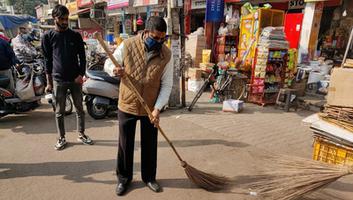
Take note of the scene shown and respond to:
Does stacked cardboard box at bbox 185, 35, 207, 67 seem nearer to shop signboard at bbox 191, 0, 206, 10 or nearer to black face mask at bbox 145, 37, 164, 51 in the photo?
shop signboard at bbox 191, 0, 206, 10

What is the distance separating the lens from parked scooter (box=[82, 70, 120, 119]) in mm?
5438

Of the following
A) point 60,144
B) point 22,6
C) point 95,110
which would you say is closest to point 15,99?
point 95,110

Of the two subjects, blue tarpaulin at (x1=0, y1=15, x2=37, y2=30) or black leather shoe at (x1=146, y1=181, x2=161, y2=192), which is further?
blue tarpaulin at (x1=0, y1=15, x2=37, y2=30)

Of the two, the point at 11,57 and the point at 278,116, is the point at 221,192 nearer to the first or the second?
the point at 278,116

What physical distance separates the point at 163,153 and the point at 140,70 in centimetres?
176

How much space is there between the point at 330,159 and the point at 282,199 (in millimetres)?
1466

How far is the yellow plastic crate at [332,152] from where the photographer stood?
127 inches

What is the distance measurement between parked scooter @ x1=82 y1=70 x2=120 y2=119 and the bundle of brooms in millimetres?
3855

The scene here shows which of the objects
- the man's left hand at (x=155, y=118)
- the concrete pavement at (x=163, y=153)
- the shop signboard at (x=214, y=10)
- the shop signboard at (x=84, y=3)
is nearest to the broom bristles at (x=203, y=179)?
the concrete pavement at (x=163, y=153)

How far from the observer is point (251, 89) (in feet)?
22.9

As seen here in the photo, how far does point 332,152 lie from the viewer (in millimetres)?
3398

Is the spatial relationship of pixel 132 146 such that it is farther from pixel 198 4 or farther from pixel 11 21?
pixel 11 21

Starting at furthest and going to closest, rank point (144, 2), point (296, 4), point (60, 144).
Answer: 1. point (144, 2)
2. point (296, 4)
3. point (60, 144)

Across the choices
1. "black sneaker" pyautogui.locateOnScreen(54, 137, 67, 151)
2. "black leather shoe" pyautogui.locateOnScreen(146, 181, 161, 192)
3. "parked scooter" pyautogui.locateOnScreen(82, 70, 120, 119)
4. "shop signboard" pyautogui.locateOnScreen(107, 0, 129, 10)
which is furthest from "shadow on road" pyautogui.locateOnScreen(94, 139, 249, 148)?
"shop signboard" pyautogui.locateOnScreen(107, 0, 129, 10)
